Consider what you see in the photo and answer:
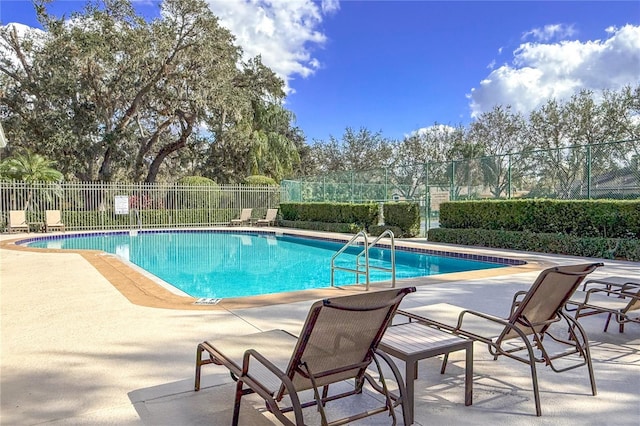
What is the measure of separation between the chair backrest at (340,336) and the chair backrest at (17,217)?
56.5 ft

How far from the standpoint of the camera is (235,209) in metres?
20.3

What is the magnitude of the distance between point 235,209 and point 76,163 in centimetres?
763

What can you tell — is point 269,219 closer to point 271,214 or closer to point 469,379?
point 271,214

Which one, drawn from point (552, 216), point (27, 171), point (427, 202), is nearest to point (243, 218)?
point (27, 171)

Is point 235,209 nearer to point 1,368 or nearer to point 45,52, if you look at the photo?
point 45,52

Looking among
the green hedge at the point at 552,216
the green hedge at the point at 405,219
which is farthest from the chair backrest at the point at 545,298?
the green hedge at the point at 405,219

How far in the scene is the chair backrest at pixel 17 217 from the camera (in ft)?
50.9

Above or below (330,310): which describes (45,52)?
above

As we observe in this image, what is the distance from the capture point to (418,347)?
238 centimetres

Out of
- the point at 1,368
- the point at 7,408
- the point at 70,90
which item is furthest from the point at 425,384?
the point at 70,90

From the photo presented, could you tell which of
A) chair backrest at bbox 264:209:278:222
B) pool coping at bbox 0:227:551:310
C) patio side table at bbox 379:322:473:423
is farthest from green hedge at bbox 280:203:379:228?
patio side table at bbox 379:322:473:423

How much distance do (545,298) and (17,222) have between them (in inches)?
695

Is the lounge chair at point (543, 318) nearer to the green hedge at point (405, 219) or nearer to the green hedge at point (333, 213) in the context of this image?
the green hedge at point (405, 219)

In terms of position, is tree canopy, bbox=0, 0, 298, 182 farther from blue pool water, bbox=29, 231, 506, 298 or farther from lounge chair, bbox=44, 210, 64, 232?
blue pool water, bbox=29, 231, 506, 298
